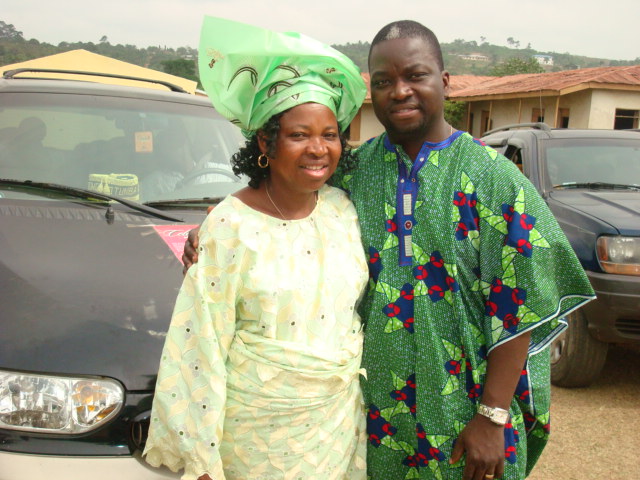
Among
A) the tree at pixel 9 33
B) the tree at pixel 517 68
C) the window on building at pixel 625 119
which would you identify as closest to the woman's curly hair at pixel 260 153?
the window on building at pixel 625 119

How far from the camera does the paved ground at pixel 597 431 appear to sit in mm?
3191

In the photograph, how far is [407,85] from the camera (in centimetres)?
166

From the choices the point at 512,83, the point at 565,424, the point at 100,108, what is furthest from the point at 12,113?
the point at 512,83

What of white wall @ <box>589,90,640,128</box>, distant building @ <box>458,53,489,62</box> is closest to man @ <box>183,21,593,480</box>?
white wall @ <box>589,90,640,128</box>

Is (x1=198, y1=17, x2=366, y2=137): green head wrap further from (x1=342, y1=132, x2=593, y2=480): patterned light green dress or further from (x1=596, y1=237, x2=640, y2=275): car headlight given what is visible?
(x1=596, y1=237, x2=640, y2=275): car headlight

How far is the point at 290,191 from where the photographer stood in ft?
5.65

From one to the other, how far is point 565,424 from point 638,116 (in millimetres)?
15997

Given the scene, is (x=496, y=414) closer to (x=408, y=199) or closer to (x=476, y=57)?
(x=408, y=199)

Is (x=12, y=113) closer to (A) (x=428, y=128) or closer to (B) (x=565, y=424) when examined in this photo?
(A) (x=428, y=128)

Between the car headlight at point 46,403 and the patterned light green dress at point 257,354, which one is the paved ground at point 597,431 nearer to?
the patterned light green dress at point 257,354

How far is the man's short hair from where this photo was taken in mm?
1675

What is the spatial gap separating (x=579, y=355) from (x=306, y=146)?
3080 millimetres

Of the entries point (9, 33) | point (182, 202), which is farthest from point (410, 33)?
point (9, 33)

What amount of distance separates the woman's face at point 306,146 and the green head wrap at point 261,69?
3cm
